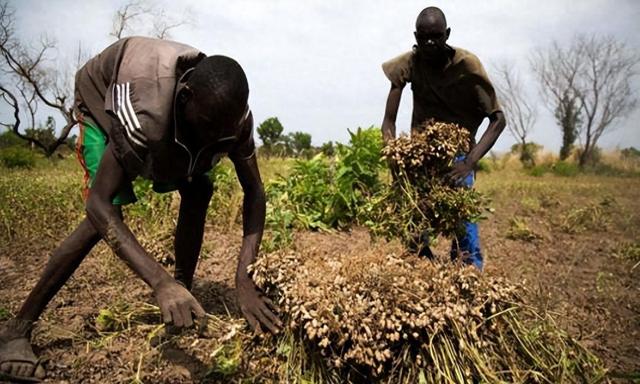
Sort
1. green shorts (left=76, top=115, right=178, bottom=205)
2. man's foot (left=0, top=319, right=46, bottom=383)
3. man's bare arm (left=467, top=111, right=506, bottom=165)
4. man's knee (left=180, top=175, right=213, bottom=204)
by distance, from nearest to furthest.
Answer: man's foot (left=0, top=319, right=46, bottom=383) → green shorts (left=76, top=115, right=178, bottom=205) → man's knee (left=180, top=175, right=213, bottom=204) → man's bare arm (left=467, top=111, right=506, bottom=165)

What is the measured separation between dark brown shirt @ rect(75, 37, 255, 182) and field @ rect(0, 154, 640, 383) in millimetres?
687

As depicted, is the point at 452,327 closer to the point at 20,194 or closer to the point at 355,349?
the point at 355,349

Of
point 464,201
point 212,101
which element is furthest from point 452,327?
point 212,101

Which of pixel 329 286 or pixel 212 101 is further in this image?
pixel 329 286

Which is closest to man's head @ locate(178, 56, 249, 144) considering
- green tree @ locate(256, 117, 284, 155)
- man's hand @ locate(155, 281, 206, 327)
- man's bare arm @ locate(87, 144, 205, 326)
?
man's bare arm @ locate(87, 144, 205, 326)

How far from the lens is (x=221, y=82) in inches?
71.0

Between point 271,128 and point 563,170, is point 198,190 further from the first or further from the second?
point 271,128

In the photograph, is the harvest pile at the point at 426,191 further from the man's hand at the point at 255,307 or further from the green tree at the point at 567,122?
the green tree at the point at 567,122

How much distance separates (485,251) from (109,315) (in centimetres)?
415

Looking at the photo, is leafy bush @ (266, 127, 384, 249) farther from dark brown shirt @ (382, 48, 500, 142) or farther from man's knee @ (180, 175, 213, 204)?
man's knee @ (180, 175, 213, 204)

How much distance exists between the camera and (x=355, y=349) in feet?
6.16

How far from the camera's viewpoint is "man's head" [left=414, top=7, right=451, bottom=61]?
3.03m

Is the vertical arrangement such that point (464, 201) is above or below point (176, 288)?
above

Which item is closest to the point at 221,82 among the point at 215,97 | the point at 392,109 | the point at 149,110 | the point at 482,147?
the point at 215,97
